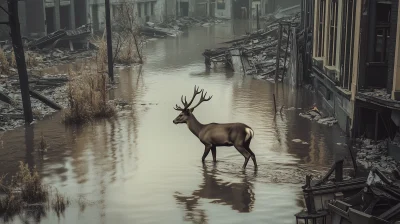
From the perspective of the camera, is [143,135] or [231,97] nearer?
[143,135]

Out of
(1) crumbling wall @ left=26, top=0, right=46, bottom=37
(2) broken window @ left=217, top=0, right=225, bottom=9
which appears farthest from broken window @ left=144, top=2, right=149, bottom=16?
(1) crumbling wall @ left=26, top=0, right=46, bottom=37

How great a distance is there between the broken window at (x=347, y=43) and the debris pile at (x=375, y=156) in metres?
1.87

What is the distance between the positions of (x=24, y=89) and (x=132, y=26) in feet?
55.3

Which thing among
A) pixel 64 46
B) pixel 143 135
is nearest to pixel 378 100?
pixel 143 135

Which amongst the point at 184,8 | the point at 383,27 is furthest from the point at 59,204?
the point at 184,8

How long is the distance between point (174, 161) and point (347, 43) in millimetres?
5944

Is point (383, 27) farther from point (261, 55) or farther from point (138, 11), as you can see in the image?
point (138, 11)

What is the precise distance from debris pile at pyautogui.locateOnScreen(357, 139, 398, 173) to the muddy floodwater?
51cm

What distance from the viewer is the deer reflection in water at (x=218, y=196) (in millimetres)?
10609

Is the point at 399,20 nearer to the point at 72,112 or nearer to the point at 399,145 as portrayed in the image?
the point at 399,145

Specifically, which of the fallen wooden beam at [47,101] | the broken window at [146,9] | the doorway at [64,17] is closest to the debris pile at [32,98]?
the fallen wooden beam at [47,101]

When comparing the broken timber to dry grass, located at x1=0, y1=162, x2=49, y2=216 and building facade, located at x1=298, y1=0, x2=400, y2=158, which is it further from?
building facade, located at x1=298, y1=0, x2=400, y2=158

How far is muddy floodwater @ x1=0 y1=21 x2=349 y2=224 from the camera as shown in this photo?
10.7m

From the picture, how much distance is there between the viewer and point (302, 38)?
25359 mm
